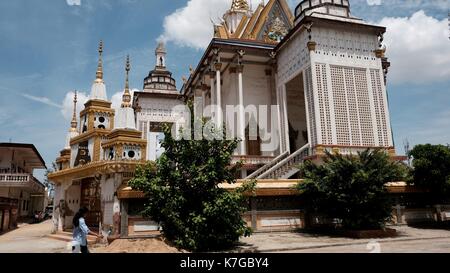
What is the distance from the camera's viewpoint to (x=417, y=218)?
17.2 meters

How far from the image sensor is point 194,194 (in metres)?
11.3

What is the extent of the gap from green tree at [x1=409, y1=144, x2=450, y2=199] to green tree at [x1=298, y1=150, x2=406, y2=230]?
5.98 feet

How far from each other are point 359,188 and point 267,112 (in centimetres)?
1348

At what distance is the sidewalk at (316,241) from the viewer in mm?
11320

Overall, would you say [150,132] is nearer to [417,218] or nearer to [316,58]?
[316,58]

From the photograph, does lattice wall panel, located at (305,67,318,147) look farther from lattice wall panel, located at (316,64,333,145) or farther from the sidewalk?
the sidewalk

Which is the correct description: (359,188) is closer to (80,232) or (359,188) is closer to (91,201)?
(80,232)

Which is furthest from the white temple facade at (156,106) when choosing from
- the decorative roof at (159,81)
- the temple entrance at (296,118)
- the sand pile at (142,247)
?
the sand pile at (142,247)

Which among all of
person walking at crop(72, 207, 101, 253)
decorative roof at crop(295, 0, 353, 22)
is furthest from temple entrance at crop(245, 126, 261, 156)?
person walking at crop(72, 207, 101, 253)

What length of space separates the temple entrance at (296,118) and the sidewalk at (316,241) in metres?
12.6

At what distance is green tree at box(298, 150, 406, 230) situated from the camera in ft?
44.2

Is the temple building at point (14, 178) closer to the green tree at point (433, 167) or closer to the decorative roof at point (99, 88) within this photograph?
the decorative roof at point (99, 88)

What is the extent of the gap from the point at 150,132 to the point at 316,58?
2087 cm
